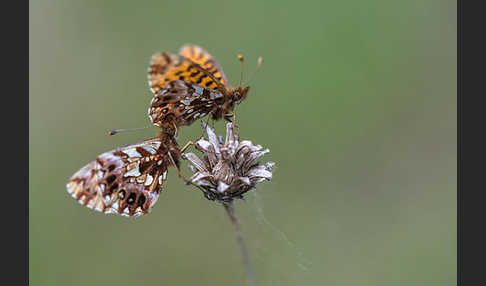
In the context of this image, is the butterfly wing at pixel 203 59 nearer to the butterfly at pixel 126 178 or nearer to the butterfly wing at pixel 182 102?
the butterfly wing at pixel 182 102

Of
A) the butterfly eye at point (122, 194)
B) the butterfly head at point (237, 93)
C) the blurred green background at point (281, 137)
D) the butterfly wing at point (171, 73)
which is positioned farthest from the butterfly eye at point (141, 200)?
the blurred green background at point (281, 137)

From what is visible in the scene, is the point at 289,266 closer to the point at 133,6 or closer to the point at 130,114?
the point at 130,114

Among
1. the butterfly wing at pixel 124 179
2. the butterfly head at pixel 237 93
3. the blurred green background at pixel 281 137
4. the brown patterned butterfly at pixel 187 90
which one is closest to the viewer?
the butterfly wing at pixel 124 179

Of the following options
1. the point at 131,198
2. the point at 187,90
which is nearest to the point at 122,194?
the point at 131,198

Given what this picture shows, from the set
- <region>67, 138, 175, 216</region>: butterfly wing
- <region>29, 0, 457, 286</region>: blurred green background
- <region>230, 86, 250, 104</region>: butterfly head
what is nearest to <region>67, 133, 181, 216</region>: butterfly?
<region>67, 138, 175, 216</region>: butterfly wing

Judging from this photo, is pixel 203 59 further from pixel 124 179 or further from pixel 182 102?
pixel 124 179

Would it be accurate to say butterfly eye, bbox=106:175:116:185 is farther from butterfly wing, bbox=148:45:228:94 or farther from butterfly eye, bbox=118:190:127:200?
butterfly wing, bbox=148:45:228:94

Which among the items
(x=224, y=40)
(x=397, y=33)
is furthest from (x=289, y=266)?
(x=397, y=33)
